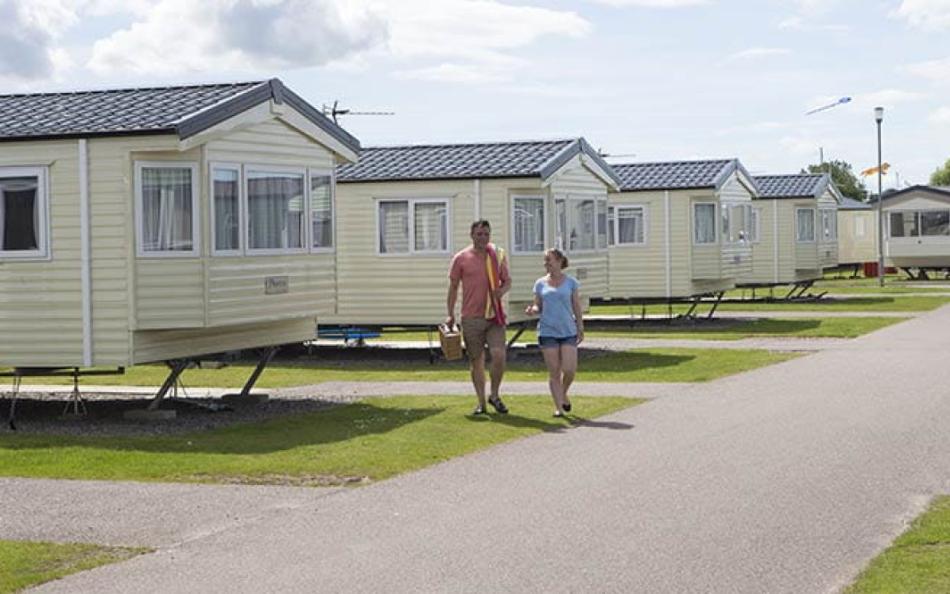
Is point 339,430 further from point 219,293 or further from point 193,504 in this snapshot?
point 193,504

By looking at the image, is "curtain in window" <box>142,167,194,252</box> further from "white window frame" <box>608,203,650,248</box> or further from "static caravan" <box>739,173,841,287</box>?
"static caravan" <box>739,173,841,287</box>

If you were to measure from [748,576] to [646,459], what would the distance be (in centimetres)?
421

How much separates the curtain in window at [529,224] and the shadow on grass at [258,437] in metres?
8.67

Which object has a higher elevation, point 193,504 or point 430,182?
point 430,182

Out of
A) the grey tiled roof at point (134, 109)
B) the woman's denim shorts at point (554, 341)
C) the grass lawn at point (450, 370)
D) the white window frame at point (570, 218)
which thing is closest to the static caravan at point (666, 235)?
the white window frame at point (570, 218)

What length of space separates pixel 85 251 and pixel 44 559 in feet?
22.9

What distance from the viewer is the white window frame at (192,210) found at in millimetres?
15586

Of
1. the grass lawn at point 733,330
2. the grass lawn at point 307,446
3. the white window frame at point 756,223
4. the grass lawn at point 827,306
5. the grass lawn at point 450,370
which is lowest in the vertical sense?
the grass lawn at point 307,446

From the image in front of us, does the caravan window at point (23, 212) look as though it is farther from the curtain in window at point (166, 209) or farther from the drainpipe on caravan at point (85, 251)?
the curtain in window at point (166, 209)

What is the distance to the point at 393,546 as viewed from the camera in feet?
30.2

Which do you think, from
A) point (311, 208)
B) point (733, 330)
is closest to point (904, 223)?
point (733, 330)

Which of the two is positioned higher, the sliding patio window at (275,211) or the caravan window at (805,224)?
the caravan window at (805,224)

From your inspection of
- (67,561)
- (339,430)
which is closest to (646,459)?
(339,430)

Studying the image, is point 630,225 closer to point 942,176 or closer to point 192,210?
point 192,210
